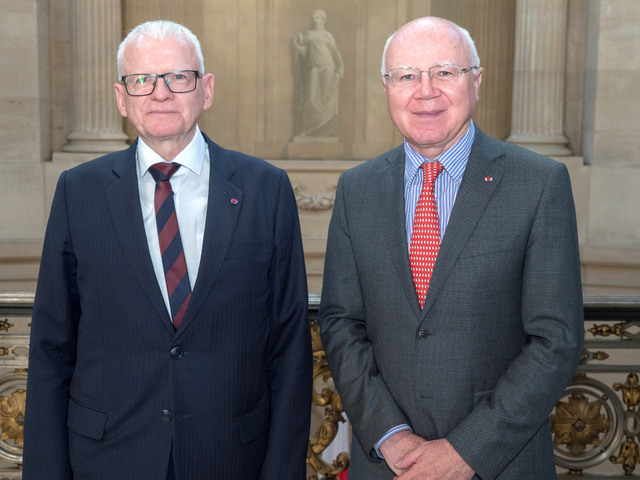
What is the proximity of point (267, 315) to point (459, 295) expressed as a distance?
540 millimetres

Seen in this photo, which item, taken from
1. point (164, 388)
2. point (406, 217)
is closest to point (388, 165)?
point (406, 217)

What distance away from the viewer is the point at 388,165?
222 cm

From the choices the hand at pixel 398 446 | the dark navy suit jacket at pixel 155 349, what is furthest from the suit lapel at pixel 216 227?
the hand at pixel 398 446

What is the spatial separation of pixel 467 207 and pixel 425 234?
5.4 inches

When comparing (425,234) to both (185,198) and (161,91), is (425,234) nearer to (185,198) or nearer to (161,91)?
(185,198)

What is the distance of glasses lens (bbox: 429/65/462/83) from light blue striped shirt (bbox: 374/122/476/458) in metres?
0.19

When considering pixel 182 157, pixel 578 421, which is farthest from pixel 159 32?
pixel 578 421

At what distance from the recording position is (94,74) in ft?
33.9

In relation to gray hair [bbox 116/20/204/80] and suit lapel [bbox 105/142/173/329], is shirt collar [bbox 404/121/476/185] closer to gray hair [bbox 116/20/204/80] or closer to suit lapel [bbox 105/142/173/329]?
gray hair [bbox 116/20/204/80]

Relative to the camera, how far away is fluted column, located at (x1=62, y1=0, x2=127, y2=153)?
1022 centimetres

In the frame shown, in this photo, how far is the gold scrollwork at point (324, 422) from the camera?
2.96 metres

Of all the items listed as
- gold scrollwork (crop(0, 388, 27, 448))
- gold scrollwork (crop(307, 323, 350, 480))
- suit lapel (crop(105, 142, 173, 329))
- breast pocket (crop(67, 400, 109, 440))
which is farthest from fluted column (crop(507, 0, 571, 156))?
breast pocket (crop(67, 400, 109, 440))

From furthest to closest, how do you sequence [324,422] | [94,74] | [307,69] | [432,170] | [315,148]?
1. [315,148]
2. [307,69]
3. [94,74]
4. [324,422]
5. [432,170]

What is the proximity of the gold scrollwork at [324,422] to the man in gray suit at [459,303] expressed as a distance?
839 millimetres
